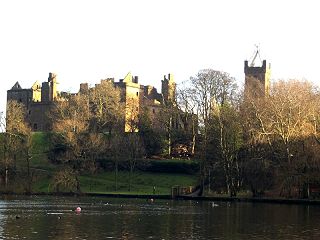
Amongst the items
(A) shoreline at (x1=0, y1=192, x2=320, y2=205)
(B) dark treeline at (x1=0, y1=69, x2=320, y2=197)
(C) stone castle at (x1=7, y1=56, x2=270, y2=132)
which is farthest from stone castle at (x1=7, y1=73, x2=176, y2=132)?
(A) shoreline at (x1=0, y1=192, x2=320, y2=205)

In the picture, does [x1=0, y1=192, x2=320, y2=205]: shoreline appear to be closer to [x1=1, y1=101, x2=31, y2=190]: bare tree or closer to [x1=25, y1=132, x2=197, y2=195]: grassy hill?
[x1=25, y1=132, x2=197, y2=195]: grassy hill

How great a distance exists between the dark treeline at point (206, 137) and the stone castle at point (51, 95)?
14.3 metres

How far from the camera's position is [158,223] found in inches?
1773

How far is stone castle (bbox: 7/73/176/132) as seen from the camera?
132250 mm

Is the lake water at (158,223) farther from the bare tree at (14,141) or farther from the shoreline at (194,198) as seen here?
the bare tree at (14,141)

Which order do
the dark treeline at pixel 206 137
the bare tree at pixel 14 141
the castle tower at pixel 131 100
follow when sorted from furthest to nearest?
1. the castle tower at pixel 131 100
2. the bare tree at pixel 14 141
3. the dark treeline at pixel 206 137

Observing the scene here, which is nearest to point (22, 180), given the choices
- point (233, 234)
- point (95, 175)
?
point (95, 175)

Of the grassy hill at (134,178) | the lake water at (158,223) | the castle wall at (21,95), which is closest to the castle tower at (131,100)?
the grassy hill at (134,178)

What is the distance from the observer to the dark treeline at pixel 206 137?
237 feet

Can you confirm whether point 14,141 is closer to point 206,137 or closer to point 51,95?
point 206,137

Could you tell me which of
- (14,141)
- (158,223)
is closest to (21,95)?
(14,141)

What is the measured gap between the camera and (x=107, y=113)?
112 metres

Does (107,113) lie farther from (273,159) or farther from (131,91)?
(273,159)

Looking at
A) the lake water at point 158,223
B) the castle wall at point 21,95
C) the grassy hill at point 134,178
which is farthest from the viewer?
the castle wall at point 21,95
